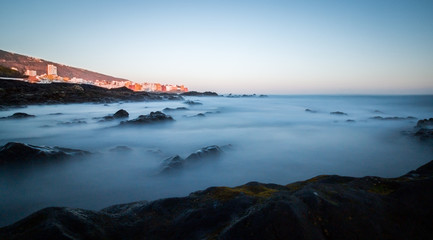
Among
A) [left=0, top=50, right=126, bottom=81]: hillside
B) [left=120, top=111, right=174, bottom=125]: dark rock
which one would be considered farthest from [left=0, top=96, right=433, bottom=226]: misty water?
[left=0, top=50, right=126, bottom=81]: hillside

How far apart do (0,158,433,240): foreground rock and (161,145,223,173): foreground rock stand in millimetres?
2643

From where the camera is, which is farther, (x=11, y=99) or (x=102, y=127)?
(x=11, y=99)

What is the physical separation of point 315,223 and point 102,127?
10.6 m

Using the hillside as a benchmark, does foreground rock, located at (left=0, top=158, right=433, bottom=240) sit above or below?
below

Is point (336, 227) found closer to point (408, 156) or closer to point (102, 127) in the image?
point (408, 156)

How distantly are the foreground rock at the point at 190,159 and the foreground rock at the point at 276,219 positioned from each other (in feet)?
8.67

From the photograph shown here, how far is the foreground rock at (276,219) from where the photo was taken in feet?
4.25

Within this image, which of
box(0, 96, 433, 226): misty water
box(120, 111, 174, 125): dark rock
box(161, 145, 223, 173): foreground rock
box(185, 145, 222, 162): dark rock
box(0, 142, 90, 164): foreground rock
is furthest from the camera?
box(120, 111, 174, 125): dark rock

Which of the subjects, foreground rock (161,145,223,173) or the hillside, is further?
the hillside

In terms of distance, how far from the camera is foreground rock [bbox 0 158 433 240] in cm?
130

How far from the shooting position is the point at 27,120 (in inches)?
433

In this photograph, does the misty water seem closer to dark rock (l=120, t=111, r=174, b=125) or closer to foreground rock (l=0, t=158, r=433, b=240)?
dark rock (l=120, t=111, r=174, b=125)

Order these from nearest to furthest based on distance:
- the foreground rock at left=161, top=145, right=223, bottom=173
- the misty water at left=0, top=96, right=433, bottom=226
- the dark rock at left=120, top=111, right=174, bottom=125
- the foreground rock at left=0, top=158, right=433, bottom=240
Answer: the foreground rock at left=0, top=158, right=433, bottom=240 → the misty water at left=0, top=96, right=433, bottom=226 → the foreground rock at left=161, top=145, right=223, bottom=173 → the dark rock at left=120, top=111, right=174, bottom=125

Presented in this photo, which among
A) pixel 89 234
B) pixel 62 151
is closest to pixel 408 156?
pixel 89 234
